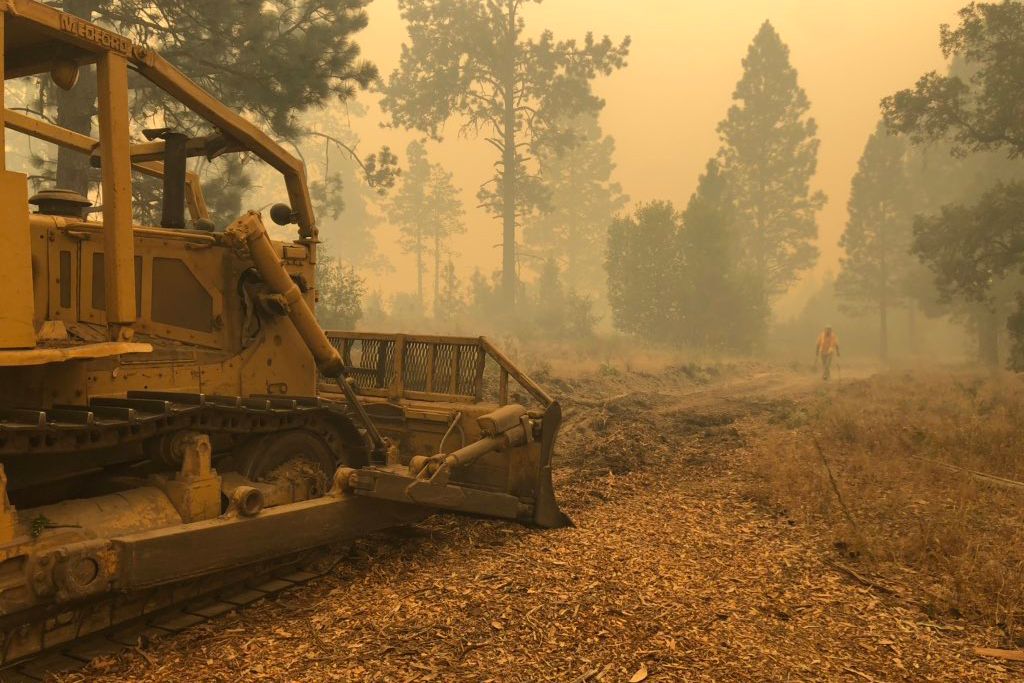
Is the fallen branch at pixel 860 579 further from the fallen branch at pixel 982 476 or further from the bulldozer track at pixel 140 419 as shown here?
the bulldozer track at pixel 140 419

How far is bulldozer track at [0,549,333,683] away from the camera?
364 cm

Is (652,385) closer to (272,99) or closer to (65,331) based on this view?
(272,99)

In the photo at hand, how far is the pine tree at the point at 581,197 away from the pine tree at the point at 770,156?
13552 mm

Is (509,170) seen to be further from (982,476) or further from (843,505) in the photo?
(843,505)

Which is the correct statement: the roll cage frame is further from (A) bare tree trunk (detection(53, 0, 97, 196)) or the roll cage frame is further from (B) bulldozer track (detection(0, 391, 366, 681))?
(A) bare tree trunk (detection(53, 0, 97, 196))

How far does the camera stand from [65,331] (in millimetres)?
4352

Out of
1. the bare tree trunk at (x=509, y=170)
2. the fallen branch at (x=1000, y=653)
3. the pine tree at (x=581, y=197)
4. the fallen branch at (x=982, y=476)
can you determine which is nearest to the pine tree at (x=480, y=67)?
the bare tree trunk at (x=509, y=170)

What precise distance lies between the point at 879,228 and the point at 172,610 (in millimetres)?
46151

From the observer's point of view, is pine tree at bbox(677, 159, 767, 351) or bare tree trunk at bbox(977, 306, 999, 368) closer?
bare tree trunk at bbox(977, 306, 999, 368)

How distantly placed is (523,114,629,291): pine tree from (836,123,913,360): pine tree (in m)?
20.3

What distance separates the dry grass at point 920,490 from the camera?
5.02 m

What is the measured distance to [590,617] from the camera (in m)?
4.43

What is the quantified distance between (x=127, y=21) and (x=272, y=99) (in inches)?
94.8

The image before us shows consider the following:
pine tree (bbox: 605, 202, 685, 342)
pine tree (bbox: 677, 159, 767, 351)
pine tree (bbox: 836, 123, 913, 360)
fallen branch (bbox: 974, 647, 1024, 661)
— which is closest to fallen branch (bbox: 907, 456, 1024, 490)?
fallen branch (bbox: 974, 647, 1024, 661)
